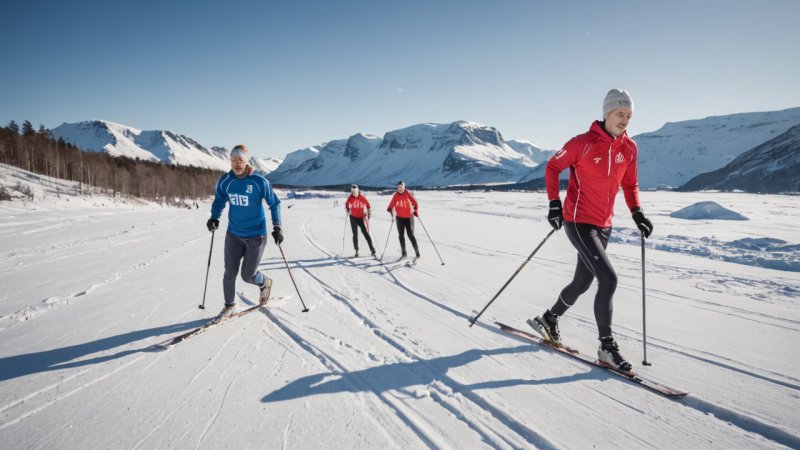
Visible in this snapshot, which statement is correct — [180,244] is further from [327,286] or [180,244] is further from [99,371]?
[99,371]

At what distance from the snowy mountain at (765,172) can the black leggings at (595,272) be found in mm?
134648

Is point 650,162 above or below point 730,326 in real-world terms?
above

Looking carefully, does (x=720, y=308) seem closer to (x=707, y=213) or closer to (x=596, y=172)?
(x=596, y=172)

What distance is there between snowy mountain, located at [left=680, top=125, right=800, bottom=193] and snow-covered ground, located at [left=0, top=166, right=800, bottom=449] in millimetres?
133106

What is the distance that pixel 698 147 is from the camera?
180 m

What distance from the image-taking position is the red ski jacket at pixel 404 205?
348 inches

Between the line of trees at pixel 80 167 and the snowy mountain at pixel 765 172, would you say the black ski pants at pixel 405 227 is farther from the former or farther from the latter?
the snowy mountain at pixel 765 172

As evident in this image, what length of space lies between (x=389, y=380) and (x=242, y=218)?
9.18ft

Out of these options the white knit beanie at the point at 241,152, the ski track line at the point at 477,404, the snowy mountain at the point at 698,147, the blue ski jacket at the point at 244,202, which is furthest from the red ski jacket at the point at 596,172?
the snowy mountain at the point at 698,147

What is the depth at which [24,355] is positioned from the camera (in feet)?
11.3

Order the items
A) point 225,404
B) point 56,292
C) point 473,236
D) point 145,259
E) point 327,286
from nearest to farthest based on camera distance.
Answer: point 225,404, point 56,292, point 327,286, point 145,259, point 473,236

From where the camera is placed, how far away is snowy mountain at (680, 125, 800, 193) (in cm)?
9854

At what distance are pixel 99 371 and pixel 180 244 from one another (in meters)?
9.15

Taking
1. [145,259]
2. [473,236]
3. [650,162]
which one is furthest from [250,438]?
[650,162]
